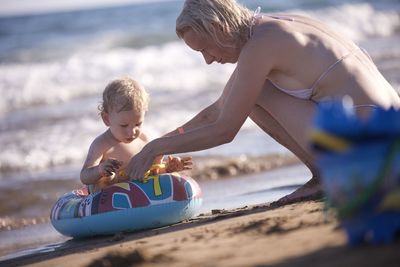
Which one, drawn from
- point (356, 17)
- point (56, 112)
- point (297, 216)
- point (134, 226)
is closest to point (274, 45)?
point (297, 216)

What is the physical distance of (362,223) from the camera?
2.79 meters

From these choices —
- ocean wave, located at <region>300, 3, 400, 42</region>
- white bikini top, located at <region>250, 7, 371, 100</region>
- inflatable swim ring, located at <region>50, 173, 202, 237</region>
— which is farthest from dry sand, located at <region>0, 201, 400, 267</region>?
ocean wave, located at <region>300, 3, 400, 42</region>

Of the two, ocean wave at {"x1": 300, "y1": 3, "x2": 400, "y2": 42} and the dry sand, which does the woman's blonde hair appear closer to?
the dry sand

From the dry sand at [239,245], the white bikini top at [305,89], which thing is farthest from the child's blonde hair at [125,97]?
the white bikini top at [305,89]

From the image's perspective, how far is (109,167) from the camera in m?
4.71

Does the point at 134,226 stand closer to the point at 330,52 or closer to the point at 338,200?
the point at 330,52

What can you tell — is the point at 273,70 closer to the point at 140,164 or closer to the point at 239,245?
the point at 140,164

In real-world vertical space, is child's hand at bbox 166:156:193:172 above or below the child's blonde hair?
below

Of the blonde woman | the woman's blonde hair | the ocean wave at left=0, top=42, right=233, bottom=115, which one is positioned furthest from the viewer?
the ocean wave at left=0, top=42, right=233, bottom=115

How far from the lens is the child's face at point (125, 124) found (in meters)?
4.96

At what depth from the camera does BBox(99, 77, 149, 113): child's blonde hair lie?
4.91 meters

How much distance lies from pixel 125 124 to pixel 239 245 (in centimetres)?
175

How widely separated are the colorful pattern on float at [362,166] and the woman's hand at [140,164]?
178 cm

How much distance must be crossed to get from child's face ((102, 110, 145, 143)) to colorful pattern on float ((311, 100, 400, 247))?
2328 mm
